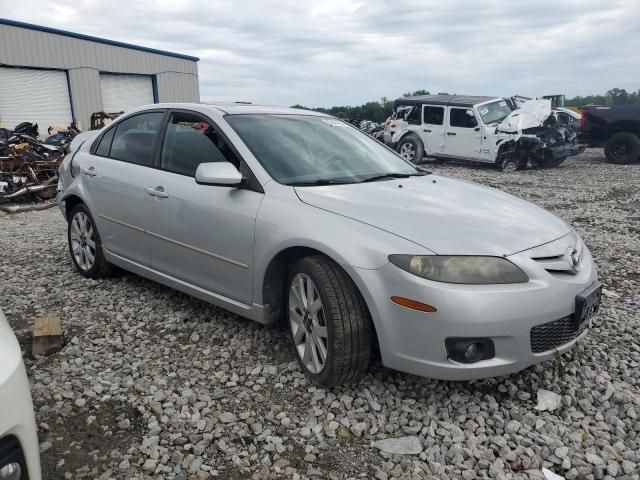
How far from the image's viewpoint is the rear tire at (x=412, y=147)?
48.4ft

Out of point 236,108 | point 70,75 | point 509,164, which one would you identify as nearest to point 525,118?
point 509,164

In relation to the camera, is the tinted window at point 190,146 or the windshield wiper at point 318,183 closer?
the windshield wiper at point 318,183

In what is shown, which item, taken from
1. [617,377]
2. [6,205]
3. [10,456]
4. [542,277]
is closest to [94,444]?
[10,456]

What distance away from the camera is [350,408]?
8.96ft

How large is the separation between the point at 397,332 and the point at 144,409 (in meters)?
1.37

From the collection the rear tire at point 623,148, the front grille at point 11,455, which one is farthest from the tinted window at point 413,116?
the front grille at point 11,455

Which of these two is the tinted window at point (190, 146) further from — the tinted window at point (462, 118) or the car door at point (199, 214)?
the tinted window at point (462, 118)

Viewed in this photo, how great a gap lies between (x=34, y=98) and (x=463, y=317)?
21.0 metres

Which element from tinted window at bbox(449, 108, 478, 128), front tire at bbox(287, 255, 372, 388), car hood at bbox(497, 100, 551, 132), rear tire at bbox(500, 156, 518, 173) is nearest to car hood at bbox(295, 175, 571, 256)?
front tire at bbox(287, 255, 372, 388)

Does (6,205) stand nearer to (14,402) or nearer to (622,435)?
(14,402)

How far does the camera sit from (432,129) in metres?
14.4

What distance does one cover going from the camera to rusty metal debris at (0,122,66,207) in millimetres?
9555

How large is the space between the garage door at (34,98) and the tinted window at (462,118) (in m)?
14.6

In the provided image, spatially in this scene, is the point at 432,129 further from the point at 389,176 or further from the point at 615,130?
the point at 389,176
